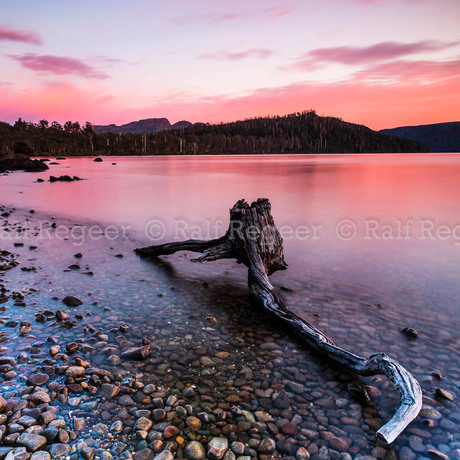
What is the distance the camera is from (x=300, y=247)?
10750 millimetres

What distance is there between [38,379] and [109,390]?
903 millimetres

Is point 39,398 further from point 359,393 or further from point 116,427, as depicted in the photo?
point 359,393

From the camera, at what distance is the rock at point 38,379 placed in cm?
389

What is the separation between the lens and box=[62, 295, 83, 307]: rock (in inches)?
241

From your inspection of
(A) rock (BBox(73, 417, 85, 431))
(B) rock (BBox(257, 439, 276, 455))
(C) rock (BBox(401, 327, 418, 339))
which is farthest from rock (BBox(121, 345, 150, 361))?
(C) rock (BBox(401, 327, 418, 339))

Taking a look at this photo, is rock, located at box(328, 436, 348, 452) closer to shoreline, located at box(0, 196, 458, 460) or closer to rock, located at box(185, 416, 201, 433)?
shoreline, located at box(0, 196, 458, 460)

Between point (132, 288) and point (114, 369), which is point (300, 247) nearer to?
point (132, 288)

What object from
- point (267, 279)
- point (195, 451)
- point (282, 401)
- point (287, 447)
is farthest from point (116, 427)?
point (267, 279)

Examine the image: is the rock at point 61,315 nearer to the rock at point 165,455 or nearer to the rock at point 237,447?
the rock at point 165,455

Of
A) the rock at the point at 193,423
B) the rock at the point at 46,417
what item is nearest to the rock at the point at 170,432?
the rock at the point at 193,423

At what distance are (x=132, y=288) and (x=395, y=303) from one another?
543cm

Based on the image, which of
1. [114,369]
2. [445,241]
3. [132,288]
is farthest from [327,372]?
[445,241]

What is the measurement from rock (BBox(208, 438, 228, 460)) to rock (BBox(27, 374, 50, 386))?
2.19 metres

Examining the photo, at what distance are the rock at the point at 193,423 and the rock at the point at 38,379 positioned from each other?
185cm
